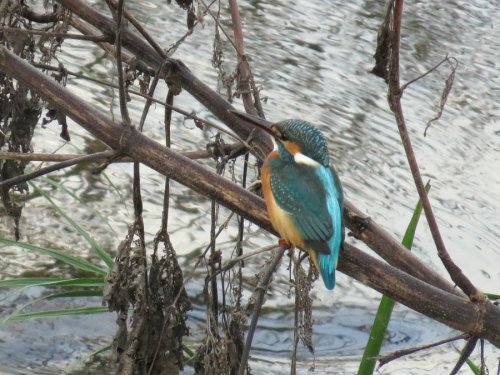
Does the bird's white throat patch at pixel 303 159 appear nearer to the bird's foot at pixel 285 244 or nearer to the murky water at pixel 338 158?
the bird's foot at pixel 285 244

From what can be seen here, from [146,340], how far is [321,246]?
19.7 inches

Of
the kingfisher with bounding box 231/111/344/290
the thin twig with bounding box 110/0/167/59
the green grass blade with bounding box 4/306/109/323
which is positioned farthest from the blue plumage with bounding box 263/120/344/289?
the green grass blade with bounding box 4/306/109/323

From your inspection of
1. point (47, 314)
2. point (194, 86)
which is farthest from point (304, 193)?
point (47, 314)

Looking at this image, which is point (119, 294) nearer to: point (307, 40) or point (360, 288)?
point (360, 288)

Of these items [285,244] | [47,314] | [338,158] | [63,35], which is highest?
[63,35]

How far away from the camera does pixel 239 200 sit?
2.00 metres

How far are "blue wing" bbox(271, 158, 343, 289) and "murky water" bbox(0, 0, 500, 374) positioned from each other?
2.04 feet

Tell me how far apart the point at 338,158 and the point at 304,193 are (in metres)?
2.15

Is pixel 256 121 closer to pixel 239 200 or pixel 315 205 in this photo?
pixel 315 205

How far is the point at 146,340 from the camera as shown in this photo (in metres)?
2.36

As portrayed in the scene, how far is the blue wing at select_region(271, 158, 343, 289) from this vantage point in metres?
2.12

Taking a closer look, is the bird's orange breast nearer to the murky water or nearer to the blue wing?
the blue wing

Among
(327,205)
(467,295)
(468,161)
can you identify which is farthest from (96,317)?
(468,161)

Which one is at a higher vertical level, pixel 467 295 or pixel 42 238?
pixel 467 295
